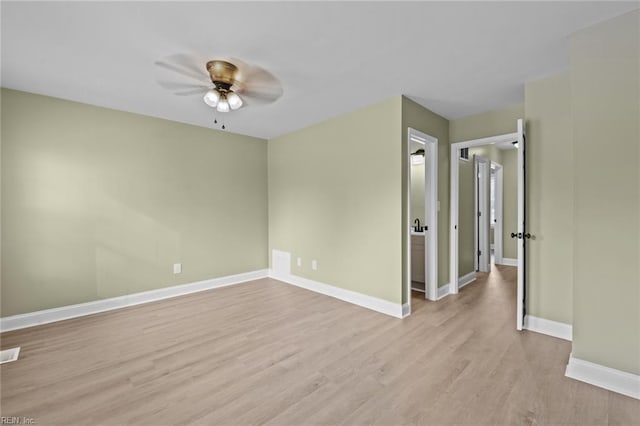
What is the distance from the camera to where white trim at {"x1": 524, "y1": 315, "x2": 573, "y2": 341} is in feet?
8.89

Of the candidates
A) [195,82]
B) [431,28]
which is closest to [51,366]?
[195,82]

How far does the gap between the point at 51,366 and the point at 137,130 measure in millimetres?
2834

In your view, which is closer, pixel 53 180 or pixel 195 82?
pixel 195 82

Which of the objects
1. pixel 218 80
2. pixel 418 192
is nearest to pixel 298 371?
pixel 218 80

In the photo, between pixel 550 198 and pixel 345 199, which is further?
pixel 345 199

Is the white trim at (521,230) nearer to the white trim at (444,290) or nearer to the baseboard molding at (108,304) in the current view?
the white trim at (444,290)

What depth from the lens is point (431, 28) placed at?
2059 mm

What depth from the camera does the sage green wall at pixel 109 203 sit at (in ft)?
10.1

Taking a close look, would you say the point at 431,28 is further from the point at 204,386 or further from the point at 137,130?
the point at 137,130

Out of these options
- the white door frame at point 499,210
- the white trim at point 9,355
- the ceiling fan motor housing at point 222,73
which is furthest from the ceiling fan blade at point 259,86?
the white door frame at point 499,210

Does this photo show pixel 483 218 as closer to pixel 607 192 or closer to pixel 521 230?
pixel 521 230

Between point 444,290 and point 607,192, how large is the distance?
2423mm

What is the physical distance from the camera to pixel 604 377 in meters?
1.99

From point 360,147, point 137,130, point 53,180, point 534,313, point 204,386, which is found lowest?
point 204,386
